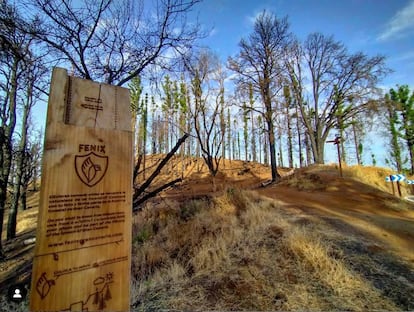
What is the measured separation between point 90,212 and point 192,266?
10.4 ft

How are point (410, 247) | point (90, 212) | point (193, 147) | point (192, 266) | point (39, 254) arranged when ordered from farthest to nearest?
1. point (193, 147)
2. point (410, 247)
3. point (192, 266)
4. point (90, 212)
5. point (39, 254)

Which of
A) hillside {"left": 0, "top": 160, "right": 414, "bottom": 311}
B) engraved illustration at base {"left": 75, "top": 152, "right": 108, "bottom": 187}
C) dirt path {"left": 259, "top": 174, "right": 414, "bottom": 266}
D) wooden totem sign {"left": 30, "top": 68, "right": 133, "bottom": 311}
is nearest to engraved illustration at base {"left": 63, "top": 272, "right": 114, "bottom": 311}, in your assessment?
wooden totem sign {"left": 30, "top": 68, "right": 133, "bottom": 311}

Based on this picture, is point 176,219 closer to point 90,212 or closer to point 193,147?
point 90,212

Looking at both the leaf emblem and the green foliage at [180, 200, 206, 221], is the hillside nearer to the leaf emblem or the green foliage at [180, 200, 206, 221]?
the green foliage at [180, 200, 206, 221]

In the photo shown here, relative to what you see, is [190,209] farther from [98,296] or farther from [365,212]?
[98,296]

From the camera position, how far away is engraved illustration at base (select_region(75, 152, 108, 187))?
1228 mm

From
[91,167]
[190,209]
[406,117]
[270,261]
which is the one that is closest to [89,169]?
[91,167]

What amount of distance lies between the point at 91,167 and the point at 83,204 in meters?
0.21

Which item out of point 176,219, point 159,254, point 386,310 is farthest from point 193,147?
point 386,310

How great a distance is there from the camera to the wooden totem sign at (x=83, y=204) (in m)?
1.11

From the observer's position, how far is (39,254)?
1084 mm

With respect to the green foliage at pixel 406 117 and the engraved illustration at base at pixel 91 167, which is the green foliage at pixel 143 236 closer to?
the engraved illustration at base at pixel 91 167

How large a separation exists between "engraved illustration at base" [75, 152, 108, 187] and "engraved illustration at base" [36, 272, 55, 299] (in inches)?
19.4

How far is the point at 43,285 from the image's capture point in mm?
1089
